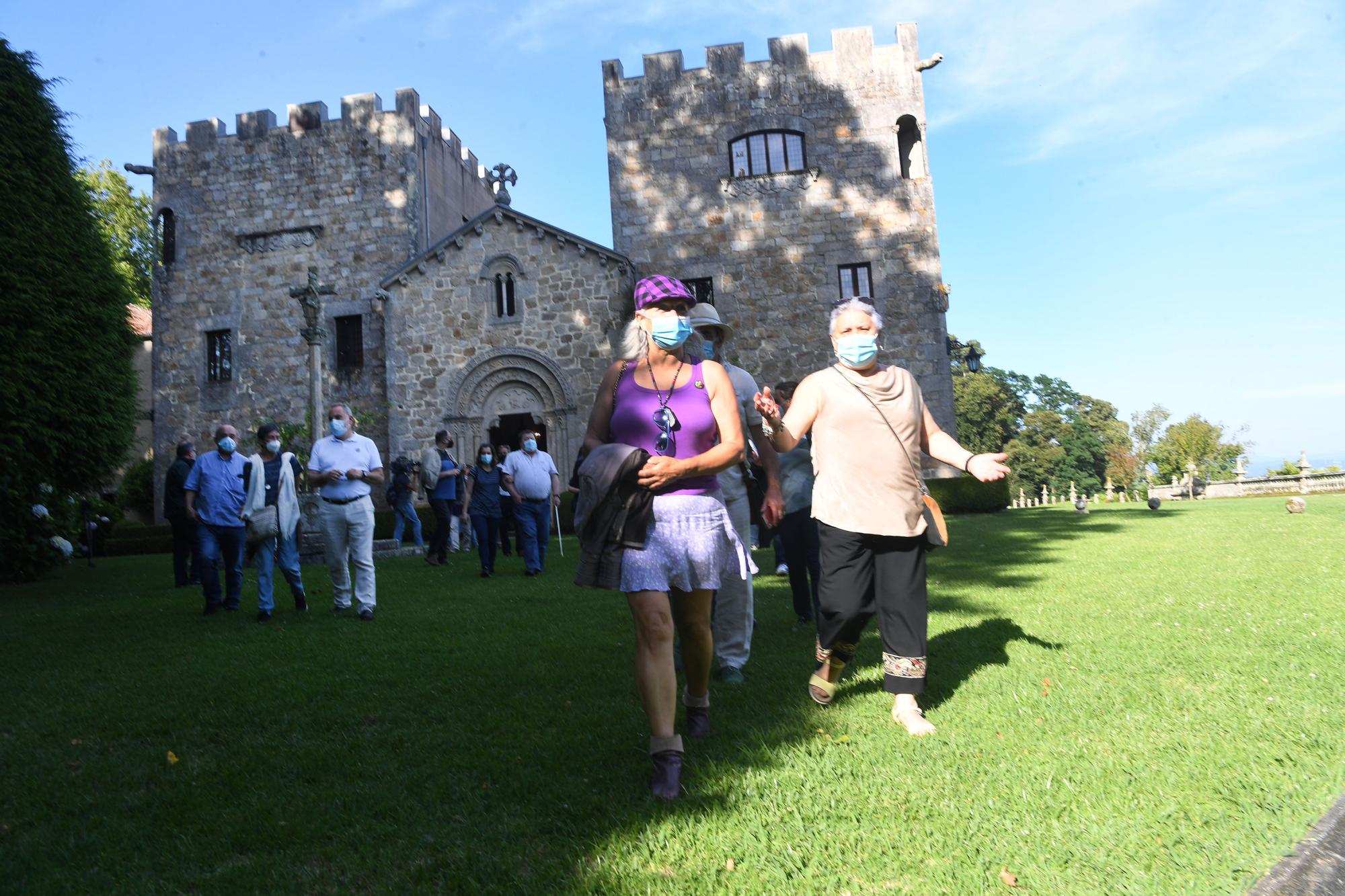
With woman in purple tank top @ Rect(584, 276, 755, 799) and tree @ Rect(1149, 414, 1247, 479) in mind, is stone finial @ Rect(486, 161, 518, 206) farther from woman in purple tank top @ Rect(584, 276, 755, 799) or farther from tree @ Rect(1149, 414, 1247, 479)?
tree @ Rect(1149, 414, 1247, 479)

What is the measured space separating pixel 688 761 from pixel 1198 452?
5712 centimetres

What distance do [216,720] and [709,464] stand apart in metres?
3.04

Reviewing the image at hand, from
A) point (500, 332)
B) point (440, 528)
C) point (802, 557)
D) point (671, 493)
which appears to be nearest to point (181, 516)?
point (440, 528)

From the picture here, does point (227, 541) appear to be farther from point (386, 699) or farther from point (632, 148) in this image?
point (632, 148)

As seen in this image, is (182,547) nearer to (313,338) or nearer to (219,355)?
(313,338)

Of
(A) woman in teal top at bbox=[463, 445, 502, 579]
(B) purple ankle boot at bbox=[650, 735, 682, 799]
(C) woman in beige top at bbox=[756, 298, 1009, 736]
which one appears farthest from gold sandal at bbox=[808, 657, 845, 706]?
(A) woman in teal top at bbox=[463, 445, 502, 579]

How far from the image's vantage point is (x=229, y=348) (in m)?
24.7

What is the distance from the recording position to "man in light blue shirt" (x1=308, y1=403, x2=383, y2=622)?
776cm

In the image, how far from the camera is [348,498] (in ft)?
25.6

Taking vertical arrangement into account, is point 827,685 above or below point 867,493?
below

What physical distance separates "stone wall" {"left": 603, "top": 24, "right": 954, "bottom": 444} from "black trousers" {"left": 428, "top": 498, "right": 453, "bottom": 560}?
11.4 m

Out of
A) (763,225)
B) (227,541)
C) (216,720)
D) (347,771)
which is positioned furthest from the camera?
(763,225)

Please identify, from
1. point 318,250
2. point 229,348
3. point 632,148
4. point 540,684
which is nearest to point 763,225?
point 632,148

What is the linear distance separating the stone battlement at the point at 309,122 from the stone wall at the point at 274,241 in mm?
36
